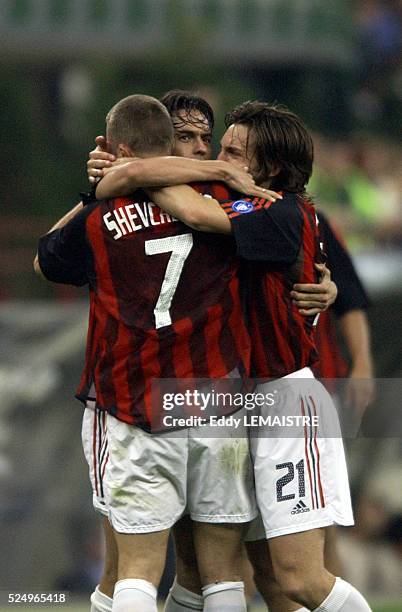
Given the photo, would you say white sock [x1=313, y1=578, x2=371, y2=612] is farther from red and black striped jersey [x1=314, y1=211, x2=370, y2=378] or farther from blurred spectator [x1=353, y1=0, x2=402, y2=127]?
blurred spectator [x1=353, y1=0, x2=402, y2=127]

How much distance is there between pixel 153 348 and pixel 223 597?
0.70 m

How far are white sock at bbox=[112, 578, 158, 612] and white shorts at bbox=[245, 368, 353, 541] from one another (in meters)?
0.35

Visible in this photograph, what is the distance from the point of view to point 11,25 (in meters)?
13.4

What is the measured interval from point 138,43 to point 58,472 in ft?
24.0

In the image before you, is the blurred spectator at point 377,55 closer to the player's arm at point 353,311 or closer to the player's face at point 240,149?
the player's arm at point 353,311

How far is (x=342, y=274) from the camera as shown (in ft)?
12.5

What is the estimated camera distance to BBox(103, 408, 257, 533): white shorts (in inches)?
115

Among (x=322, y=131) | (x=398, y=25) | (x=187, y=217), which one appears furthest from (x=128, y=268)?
(x=398, y=25)

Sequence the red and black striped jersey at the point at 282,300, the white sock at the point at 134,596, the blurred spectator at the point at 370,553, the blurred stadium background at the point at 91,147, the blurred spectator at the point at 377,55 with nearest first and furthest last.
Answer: the white sock at the point at 134,596
the red and black striped jersey at the point at 282,300
the blurred spectator at the point at 370,553
the blurred stadium background at the point at 91,147
the blurred spectator at the point at 377,55

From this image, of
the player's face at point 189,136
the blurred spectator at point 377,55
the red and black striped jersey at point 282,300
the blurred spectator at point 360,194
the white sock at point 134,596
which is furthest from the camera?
the blurred spectator at point 377,55

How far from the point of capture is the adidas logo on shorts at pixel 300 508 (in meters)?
3.00

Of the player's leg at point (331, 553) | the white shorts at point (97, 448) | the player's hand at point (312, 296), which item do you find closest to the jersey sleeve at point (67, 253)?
the white shorts at point (97, 448)

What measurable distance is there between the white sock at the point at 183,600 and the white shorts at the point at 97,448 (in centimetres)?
35

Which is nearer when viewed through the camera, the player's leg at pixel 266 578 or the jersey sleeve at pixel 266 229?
the jersey sleeve at pixel 266 229
